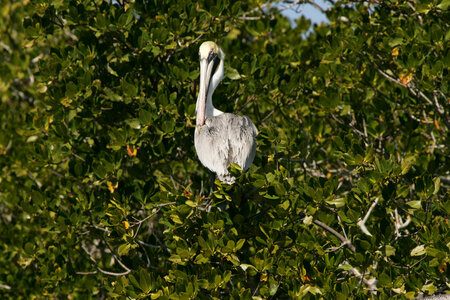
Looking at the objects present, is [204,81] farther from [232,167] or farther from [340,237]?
[340,237]

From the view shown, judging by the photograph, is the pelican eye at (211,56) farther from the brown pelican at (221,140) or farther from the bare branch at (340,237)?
the bare branch at (340,237)

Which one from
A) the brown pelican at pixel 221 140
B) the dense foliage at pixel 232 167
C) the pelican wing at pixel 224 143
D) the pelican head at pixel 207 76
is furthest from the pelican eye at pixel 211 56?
the pelican wing at pixel 224 143

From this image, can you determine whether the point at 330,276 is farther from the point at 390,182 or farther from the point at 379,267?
the point at 390,182

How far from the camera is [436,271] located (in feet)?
11.2

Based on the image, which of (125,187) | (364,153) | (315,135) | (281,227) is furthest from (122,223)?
(315,135)

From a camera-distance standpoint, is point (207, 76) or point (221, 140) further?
point (207, 76)

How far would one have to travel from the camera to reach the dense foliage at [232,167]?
11.6ft

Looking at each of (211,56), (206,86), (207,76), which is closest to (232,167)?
(206,86)

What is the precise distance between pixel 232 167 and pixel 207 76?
964 millimetres

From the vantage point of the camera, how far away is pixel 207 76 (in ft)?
13.3

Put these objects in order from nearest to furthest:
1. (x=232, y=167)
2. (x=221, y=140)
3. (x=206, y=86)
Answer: (x=232, y=167)
(x=221, y=140)
(x=206, y=86)

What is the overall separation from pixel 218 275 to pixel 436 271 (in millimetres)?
1561

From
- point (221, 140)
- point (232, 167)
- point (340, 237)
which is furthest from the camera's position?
point (221, 140)

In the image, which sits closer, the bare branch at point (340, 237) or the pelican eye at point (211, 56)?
the bare branch at point (340, 237)
